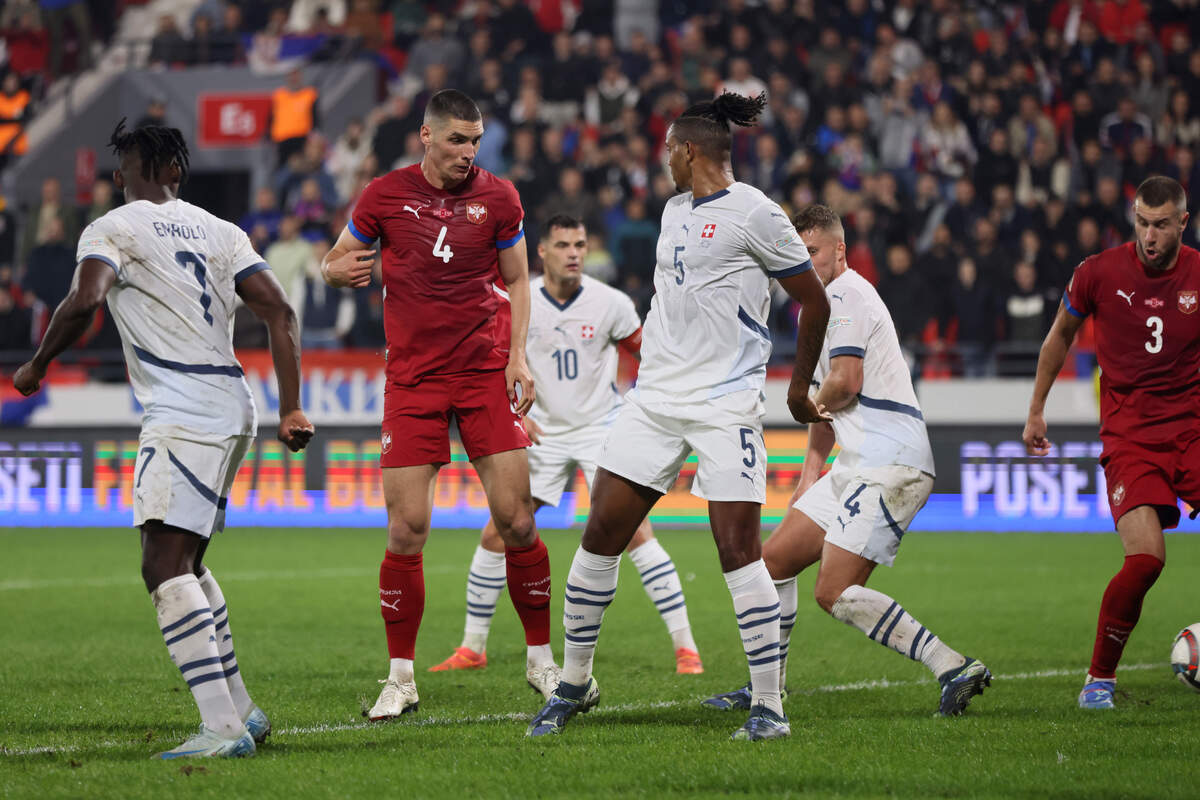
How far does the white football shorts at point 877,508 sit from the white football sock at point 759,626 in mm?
738

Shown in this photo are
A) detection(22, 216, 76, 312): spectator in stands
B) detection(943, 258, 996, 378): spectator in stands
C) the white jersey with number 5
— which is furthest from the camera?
detection(22, 216, 76, 312): spectator in stands

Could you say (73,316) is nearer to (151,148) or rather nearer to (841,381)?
(151,148)

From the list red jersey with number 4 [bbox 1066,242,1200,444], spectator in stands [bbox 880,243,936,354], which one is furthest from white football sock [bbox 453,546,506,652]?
spectator in stands [bbox 880,243,936,354]

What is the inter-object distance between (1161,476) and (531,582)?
2.93 m

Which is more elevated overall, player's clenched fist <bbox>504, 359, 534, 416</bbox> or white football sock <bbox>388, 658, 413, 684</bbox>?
player's clenched fist <bbox>504, 359, 534, 416</bbox>

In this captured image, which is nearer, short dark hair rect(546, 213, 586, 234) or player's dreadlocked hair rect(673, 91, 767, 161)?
player's dreadlocked hair rect(673, 91, 767, 161)

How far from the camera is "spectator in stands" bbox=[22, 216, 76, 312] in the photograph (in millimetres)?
21438

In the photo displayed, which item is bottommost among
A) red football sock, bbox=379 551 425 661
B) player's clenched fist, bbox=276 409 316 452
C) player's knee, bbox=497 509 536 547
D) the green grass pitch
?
the green grass pitch

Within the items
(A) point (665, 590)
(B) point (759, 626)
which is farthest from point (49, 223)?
(B) point (759, 626)

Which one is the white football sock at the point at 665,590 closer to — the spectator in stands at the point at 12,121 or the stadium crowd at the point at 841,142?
the stadium crowd at the point at 841,142

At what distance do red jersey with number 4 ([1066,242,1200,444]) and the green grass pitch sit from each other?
4.30 feet

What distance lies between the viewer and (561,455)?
9.28 meters

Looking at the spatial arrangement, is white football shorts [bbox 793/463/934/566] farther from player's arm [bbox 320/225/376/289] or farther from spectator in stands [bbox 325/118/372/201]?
spectator in stands [bbox 325/118/372/201]

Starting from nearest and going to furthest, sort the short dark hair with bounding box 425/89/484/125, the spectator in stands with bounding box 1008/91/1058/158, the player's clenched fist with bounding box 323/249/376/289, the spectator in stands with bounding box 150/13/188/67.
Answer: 1. the player's clenched fist with bounding box 323/249/376/289
2. the short dark hair with bounding box 425/89/484/125
3. the spectator in stands with bounding box 1008/91/1058/158
4. the spectator in stands with bounding box 150/13/188/67
